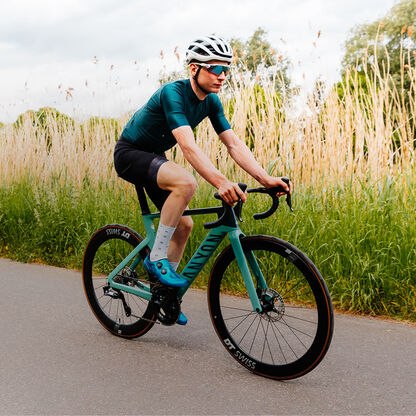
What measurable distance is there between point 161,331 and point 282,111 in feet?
12.5

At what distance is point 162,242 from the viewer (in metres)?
3.59

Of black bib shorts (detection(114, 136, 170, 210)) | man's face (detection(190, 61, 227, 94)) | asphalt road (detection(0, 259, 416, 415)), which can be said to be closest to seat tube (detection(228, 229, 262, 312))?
asphalt road (detection(0, 259, 416, 415))

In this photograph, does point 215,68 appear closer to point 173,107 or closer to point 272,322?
point 173,107

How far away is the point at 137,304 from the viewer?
160 inches

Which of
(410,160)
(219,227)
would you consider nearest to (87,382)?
(219,227)

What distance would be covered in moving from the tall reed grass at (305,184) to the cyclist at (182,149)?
5.72 feet

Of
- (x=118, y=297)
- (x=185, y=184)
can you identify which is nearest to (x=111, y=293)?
(x=118, y=297)

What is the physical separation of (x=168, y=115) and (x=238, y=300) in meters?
1.75

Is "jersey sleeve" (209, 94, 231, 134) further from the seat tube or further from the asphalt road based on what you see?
the asphalt road

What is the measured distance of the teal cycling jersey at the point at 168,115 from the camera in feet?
11.0

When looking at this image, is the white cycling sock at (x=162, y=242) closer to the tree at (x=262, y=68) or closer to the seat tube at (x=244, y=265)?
the seat tube at (x=244, y=265)

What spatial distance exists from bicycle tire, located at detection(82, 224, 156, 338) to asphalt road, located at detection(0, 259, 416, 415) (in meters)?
0.11

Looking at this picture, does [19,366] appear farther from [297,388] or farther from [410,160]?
[410,160]

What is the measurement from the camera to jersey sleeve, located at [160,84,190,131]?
10.9 ft
